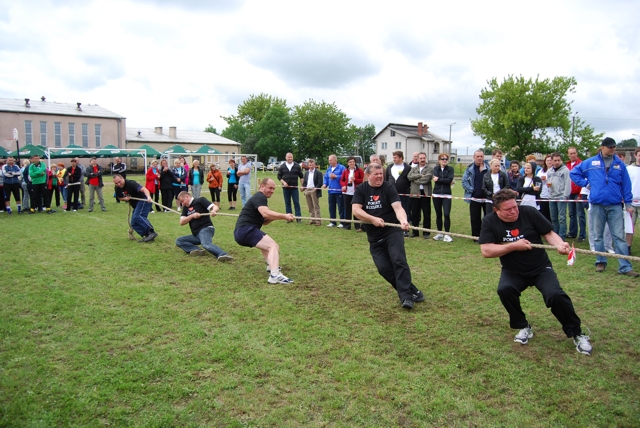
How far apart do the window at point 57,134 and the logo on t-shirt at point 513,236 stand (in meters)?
58.5

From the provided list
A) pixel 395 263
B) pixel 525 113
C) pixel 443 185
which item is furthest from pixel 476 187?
pixel 525 113

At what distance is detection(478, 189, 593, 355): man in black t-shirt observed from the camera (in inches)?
185

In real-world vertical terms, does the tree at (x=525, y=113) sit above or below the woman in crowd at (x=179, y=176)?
above

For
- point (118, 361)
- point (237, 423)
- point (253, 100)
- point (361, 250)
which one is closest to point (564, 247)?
point (237, 423)

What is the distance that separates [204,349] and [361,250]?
5.36 meters

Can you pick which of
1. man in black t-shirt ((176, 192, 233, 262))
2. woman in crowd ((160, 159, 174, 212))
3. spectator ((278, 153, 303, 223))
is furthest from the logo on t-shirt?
woman in crowd ((160, 159, 174, 212))

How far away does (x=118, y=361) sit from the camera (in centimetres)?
436

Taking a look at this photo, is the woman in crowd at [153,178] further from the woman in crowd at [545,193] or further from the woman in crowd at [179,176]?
the woman in crowd at [545,193]

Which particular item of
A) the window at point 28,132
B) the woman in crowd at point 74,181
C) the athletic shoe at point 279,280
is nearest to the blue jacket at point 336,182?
the athletic shoe at point 279,280

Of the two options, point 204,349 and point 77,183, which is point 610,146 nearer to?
point 204,349

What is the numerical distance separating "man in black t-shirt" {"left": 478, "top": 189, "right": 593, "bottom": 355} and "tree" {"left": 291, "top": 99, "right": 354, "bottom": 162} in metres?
69.4

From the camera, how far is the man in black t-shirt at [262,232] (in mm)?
7160

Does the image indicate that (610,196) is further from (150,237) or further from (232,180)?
(232,180)

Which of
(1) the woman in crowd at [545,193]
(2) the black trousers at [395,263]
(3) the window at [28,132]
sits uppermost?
(3) the window at [28,132]
